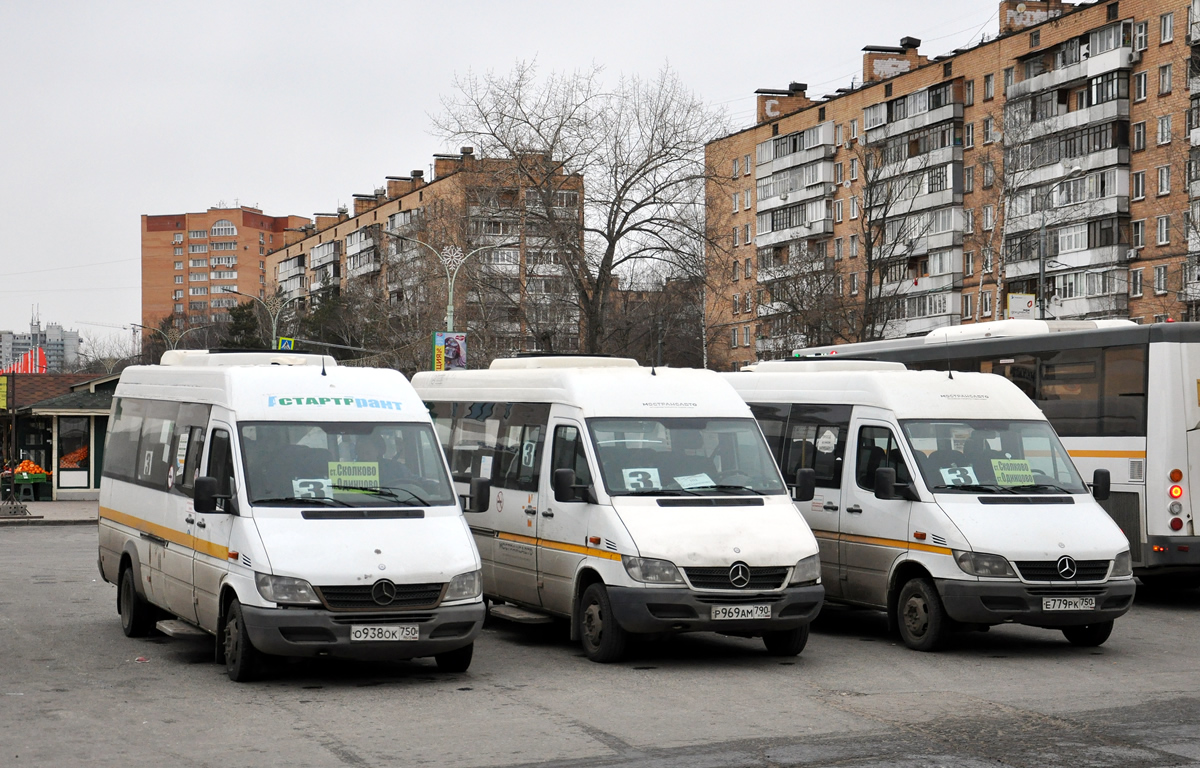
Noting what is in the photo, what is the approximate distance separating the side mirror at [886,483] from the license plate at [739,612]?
6.52ft

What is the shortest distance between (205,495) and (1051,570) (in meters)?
6.79

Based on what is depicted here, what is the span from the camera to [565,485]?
40.6 ft

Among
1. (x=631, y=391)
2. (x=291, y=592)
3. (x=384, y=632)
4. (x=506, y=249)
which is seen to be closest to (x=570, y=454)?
(x=631, y=391)

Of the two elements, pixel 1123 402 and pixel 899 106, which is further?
pixel 899 106

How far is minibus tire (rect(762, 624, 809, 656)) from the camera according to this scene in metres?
12.2

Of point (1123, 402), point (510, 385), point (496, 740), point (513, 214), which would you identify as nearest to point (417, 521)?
point (496, 740)

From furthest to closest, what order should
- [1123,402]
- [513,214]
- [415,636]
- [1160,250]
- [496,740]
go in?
[1160,250] → [513,214] → [1123,402] → [415,636] → [496,740]

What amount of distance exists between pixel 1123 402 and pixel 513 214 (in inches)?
1261

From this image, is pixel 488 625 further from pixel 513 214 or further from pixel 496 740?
pixel 513 214

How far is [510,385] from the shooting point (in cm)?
→ 1440

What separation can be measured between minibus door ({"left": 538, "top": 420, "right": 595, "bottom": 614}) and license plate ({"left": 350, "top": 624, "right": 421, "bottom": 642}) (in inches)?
83.3

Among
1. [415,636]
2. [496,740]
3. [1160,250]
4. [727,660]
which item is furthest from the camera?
[1160,250]

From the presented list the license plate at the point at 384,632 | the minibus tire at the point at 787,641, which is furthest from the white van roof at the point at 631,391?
the license plate at the point at 384,632

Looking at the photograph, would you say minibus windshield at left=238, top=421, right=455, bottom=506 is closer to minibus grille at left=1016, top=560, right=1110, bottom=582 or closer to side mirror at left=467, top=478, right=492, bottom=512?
side mirror at left=467, top=478, right=492, bottom=512
